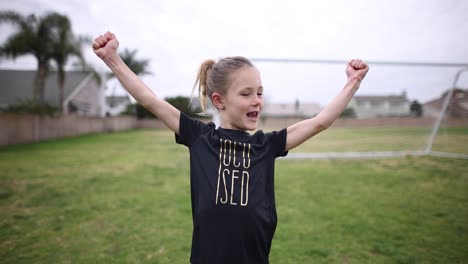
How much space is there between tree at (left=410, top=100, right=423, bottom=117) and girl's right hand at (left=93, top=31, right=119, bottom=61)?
12.0 metres

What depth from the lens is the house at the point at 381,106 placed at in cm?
1100

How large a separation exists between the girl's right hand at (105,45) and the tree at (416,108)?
1197 cm

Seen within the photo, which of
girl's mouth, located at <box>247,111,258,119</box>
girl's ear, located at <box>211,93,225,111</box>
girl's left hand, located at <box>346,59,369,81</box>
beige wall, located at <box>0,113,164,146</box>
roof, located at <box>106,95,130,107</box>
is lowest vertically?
beige wall, located at <box>0,113,164,146</box>

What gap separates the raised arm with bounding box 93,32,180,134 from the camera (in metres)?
1.42

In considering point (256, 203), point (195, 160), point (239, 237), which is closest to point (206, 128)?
point (195, 160)

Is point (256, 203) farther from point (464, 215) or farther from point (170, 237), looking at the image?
point (464, 215)

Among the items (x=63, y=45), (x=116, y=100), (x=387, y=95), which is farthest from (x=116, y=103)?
(x=387, y=95)

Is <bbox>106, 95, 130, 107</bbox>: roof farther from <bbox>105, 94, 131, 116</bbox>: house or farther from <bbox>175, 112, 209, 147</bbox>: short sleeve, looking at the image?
<bbox>175, 112, 209, 147</bbox>: short sleeve

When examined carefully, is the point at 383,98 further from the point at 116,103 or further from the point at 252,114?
the point at 116,103

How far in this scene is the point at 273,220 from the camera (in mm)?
1392

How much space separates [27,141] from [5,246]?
15654 millimetres

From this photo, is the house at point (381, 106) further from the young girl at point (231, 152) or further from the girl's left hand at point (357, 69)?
the young girl at point (231, 152)


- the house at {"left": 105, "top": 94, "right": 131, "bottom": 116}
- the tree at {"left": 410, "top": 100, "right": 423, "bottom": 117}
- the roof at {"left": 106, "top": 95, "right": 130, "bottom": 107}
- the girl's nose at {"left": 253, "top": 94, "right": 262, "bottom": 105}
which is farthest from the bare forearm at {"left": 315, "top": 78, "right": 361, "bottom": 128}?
the roof at {"left": 106, "top": 95, "right": 130, "bottom": 107}

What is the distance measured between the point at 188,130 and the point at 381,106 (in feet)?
39.5
